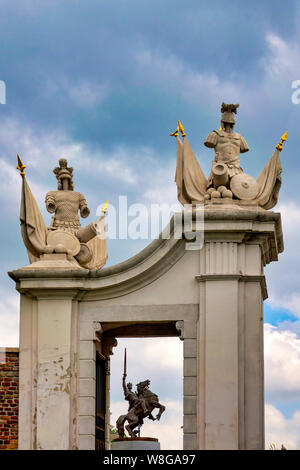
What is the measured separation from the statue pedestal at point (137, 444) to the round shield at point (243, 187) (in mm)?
4654

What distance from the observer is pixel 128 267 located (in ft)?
73.6

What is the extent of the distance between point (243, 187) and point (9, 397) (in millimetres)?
5651

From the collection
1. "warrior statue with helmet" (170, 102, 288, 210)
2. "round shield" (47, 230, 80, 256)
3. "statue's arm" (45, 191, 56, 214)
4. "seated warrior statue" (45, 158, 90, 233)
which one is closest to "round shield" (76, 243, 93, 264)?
"round shield" (47, 230, 80, 256)

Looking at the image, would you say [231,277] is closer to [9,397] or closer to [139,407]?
[139,407]

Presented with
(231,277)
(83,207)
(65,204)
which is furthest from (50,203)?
(231,277)

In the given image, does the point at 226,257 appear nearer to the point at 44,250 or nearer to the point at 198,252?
the point at 198,252

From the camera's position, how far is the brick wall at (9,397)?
22297 millimetres

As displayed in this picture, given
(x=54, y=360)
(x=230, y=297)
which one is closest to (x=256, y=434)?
(x=230, y=297)

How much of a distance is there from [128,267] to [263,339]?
8.97 ft

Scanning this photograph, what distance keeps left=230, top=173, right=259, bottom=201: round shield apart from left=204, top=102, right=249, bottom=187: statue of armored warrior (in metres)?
0.14

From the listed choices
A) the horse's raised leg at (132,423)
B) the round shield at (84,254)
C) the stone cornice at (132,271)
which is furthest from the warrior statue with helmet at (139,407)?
the round shield at (84,254)
